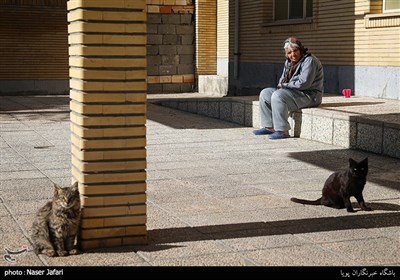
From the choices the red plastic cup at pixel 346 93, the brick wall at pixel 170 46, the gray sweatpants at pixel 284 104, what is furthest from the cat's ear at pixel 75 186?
the brick wall at pixel 170 46

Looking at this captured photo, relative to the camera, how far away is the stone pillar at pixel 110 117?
4766mm

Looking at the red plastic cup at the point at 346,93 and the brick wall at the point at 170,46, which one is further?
the brick wall at the point at 170,46

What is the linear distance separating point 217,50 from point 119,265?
1689cm

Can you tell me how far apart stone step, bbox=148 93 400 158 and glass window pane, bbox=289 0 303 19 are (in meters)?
3.36

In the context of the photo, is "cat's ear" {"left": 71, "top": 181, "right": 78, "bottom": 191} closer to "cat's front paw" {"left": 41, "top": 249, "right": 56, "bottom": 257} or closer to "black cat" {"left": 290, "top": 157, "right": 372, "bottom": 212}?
"cat's front paw" {"left": 41, "top": 249, "right": 56, "bottom": 257}

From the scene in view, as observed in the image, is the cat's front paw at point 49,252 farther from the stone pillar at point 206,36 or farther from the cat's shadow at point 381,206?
the stone pillar at point 206,36

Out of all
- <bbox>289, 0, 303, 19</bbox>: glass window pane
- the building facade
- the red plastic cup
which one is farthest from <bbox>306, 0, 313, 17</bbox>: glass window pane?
the red plastic cup

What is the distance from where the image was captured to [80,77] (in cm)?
481

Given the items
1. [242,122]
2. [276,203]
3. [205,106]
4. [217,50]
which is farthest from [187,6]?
[276,203]

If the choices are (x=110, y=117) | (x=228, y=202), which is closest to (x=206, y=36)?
(x=228, y=202)

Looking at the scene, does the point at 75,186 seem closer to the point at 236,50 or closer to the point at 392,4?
the point at 392,4

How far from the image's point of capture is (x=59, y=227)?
15.4 feet

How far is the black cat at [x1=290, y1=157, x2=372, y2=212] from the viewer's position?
599 centimetres

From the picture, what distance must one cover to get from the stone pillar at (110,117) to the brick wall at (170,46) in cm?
1583
